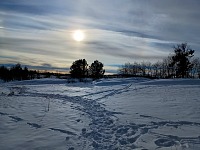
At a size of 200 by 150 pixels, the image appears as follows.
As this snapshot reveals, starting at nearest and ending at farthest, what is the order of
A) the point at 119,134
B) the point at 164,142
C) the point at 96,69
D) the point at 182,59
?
the point at 164,142 → the point at 119,134 → the point at 182,59 → the point at 96,69

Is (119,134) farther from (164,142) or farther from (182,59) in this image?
(182,59)

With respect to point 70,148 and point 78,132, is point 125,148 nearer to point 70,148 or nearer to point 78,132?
point 70,148

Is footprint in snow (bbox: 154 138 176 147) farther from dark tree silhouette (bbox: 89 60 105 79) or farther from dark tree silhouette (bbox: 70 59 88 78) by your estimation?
dark tree silhouette (bbox: 89 60 105 79)

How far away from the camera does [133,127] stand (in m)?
9.44

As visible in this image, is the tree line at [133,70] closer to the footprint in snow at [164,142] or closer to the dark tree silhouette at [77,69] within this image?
the dark tree silhouette at [77,69]

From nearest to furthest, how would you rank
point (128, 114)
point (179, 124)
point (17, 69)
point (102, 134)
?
point (102, 134), point (179, 124), point (128, 114), point (17, 69)

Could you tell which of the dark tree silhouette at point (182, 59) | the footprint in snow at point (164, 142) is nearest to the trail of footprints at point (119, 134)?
the footprint in snow at point (164, 142)

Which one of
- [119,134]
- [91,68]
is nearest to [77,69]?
[91,68]

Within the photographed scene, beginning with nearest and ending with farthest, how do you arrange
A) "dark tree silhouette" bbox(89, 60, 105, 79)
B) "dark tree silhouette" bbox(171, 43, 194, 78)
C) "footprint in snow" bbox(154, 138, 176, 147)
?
"footprint in snow" bbox(154, 138, 176, 147) → "dark tree silhouette" bbox(171, 43, 194, 78) → "dark tree silhouette" bbox(89, 60, 105, 79)

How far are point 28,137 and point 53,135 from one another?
2.71ft

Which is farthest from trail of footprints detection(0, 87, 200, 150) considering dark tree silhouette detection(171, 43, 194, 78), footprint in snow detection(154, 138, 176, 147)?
dark tree silhouette detection(171, 43, 194, 78)

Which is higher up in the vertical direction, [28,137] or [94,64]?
[94,64]

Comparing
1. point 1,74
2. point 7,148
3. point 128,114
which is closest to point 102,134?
point 7,148

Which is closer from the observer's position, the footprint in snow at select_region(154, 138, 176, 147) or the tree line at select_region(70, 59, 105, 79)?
the footprint in snow at select_region(154, 138, 176, 147)
